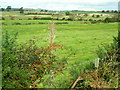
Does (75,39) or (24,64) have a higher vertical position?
(24,64)

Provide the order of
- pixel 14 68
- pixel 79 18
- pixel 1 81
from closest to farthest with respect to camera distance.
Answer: pixel 1 81, pixel 14 68, pixel 79 18

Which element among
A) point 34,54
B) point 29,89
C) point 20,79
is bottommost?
point 29,89

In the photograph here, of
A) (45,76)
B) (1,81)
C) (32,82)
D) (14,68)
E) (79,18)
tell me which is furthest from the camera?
(79,18)

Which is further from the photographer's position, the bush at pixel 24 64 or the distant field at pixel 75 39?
the distant field at pixel 75 39

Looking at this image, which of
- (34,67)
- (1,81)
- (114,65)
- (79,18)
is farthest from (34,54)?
(79,18)

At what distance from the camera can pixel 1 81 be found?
10.3ft

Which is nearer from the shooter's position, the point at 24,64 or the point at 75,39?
the point at 24,64

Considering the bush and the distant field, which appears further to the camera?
the distant field

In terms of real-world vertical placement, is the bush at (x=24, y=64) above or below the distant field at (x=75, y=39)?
above

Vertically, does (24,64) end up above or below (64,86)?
above

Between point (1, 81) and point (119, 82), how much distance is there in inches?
80.6

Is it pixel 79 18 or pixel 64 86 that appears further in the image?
pixel 79 18

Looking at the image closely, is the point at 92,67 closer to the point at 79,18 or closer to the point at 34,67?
the point at 34,67

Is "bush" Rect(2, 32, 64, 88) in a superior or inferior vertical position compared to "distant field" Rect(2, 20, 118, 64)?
superior
